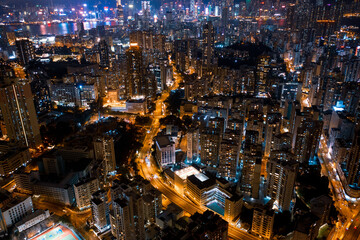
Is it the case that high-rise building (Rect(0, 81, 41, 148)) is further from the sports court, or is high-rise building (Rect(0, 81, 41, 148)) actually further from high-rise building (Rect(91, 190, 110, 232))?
high-rise building (Rect(91, 190, 110, 232))

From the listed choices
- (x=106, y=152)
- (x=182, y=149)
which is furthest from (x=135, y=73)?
(x=106, y=152)

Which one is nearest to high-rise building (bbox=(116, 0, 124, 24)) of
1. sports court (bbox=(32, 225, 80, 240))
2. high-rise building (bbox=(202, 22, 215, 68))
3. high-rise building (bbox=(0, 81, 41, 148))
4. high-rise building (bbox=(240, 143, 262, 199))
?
high-rise building (bbox=(202, 22, 215, 68))

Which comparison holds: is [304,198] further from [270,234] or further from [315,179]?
[270,234]

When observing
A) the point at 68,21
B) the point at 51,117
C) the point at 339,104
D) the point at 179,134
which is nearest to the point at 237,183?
the point at 179,134

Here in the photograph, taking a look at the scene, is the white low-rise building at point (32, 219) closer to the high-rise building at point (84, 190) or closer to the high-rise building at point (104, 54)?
the high-rise building at point (84, 190)

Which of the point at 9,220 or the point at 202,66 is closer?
the point at 9,220
